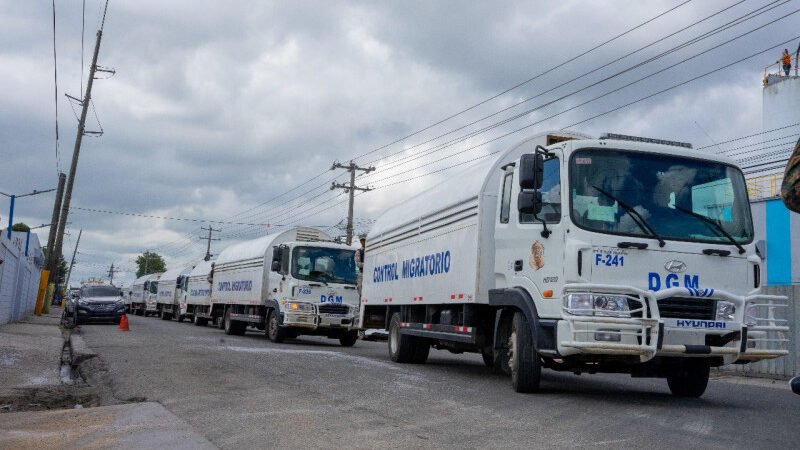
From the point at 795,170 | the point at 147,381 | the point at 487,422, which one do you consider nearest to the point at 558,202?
the point at 487,422

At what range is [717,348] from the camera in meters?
7.62

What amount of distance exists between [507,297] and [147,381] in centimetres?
489

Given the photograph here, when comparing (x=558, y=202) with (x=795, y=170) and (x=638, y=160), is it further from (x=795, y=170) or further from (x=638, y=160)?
(x=795, y=170)

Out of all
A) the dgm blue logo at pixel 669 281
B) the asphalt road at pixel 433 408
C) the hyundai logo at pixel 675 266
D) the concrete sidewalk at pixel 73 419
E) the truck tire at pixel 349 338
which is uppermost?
the hyundai logo at pixel 675 266

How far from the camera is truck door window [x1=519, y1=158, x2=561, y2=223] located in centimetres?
819

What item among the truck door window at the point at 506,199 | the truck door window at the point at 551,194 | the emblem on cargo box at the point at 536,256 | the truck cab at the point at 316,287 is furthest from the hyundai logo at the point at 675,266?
the truck cab at the point at 316,287

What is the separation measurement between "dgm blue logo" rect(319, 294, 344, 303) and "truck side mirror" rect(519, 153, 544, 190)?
1170 cm

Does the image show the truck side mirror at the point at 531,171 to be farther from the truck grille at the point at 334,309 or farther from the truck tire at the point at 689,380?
the truck grille at the point at 334,309

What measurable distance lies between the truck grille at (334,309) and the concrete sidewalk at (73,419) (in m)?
8.89

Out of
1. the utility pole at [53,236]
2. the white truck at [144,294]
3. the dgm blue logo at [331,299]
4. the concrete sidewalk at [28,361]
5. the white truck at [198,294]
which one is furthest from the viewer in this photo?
the white truck at [144,294]

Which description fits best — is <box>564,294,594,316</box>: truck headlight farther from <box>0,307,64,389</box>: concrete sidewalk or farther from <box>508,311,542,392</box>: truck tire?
<box>0,307,64,389</box>: concrete sidewalk

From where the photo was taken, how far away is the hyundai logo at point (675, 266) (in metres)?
7.71

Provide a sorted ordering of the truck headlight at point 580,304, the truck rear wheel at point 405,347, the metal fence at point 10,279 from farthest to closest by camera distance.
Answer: the metal fence at point 10,279
the truck rear wheel at point 405,347
the truck headlight at point 580,304

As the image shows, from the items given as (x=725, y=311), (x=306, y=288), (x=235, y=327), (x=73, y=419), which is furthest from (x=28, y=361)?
(x=235, y=327)
